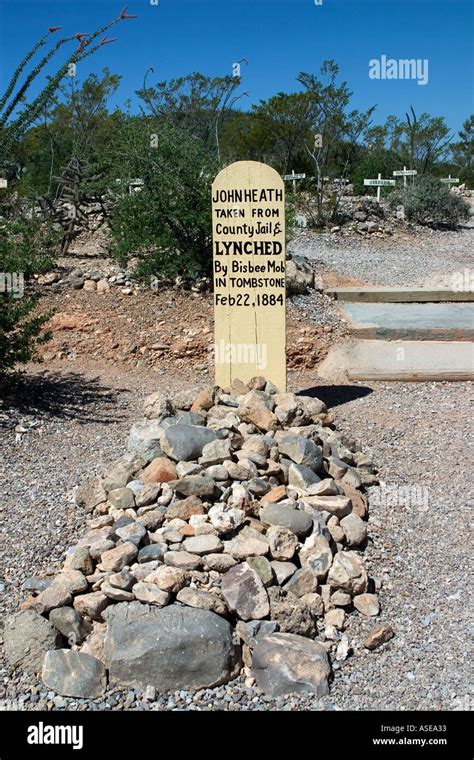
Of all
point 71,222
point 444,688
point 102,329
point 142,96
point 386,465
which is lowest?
point 444,688

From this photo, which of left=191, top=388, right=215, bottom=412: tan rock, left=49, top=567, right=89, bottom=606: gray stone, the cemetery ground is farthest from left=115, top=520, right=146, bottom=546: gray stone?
left=191, top=388, right=215, bottom=412: tan rock

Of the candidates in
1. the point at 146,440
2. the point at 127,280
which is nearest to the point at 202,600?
the point at 146,440

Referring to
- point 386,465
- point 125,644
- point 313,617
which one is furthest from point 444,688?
point 386,465

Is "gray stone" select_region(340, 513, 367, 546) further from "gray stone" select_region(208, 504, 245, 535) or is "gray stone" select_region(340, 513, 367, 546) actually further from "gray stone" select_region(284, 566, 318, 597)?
"gray stone" select_region(208, 504, 245, 535)

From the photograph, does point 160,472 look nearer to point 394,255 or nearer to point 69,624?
point 69,624

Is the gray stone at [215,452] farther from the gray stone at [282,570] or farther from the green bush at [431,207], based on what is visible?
the green bush at [431,207]

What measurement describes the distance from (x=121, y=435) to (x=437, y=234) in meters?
12.8

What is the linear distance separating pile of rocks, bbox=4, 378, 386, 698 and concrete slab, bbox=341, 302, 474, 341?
4.13m

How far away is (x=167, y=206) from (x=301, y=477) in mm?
5383

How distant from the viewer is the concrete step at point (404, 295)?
1005cm

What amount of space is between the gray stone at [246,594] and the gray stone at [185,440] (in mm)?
1049

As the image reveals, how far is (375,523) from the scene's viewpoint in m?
4.49

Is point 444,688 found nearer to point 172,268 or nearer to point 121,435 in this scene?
point 121,435

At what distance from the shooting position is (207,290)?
9195 mm
